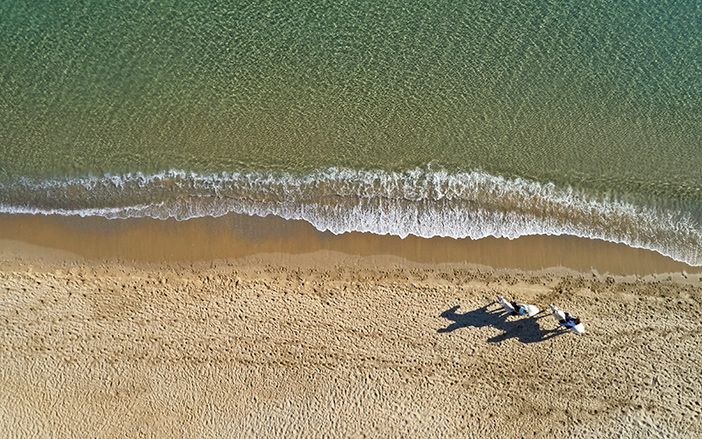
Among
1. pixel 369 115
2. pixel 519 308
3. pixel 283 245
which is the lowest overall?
pixel 519 308

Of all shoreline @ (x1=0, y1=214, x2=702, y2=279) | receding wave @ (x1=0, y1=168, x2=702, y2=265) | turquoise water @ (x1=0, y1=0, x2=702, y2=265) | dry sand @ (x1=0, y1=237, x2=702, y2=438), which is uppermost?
turquoise water @ (x1=0, y1=0, x2=702, y2=265)

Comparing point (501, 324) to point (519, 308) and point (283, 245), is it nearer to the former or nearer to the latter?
point (519, 308)

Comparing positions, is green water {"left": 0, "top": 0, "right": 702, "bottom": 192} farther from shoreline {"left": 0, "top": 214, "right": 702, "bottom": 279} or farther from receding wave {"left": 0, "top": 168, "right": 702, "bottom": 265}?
shoreline {"left": 0, "top": 214, "right": 702, "bottom": 279}

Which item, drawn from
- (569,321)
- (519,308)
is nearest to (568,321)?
(569,321)

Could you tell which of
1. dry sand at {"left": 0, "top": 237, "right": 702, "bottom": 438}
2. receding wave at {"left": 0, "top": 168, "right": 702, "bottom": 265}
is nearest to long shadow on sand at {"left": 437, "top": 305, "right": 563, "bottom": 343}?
dry sand at {"left": 0, "top": 237, "right": 702, "bottom": 438}

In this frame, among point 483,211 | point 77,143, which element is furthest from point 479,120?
point 77,143

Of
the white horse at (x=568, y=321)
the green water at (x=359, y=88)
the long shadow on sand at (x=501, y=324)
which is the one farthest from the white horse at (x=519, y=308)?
the green water at (x=359, y=88)

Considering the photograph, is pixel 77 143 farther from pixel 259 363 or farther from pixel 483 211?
pixel 483 211
